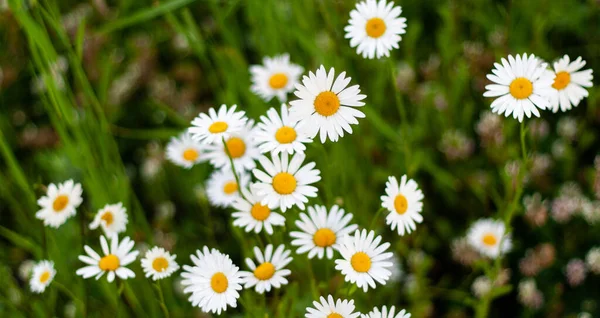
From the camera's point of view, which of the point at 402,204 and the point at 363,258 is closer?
the point at 363,258

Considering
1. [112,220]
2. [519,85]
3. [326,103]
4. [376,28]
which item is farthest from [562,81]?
[112,220]

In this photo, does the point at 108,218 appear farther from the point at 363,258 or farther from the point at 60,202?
the point at 363,258

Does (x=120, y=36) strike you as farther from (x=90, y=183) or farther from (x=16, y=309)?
(x=16, y=309)

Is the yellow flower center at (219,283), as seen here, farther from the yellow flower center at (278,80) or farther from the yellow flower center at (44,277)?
the yellow flower center at (278,80)

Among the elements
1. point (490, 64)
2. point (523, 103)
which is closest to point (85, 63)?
point (490, 64)

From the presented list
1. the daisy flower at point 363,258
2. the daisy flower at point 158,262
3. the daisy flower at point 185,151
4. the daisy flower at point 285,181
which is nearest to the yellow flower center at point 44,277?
the daisy flower at point 158,262

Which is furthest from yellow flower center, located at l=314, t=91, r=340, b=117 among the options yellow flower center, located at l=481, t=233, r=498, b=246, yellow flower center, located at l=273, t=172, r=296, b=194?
yellow flower center, located at l=481, t=233, r=498, b=246
